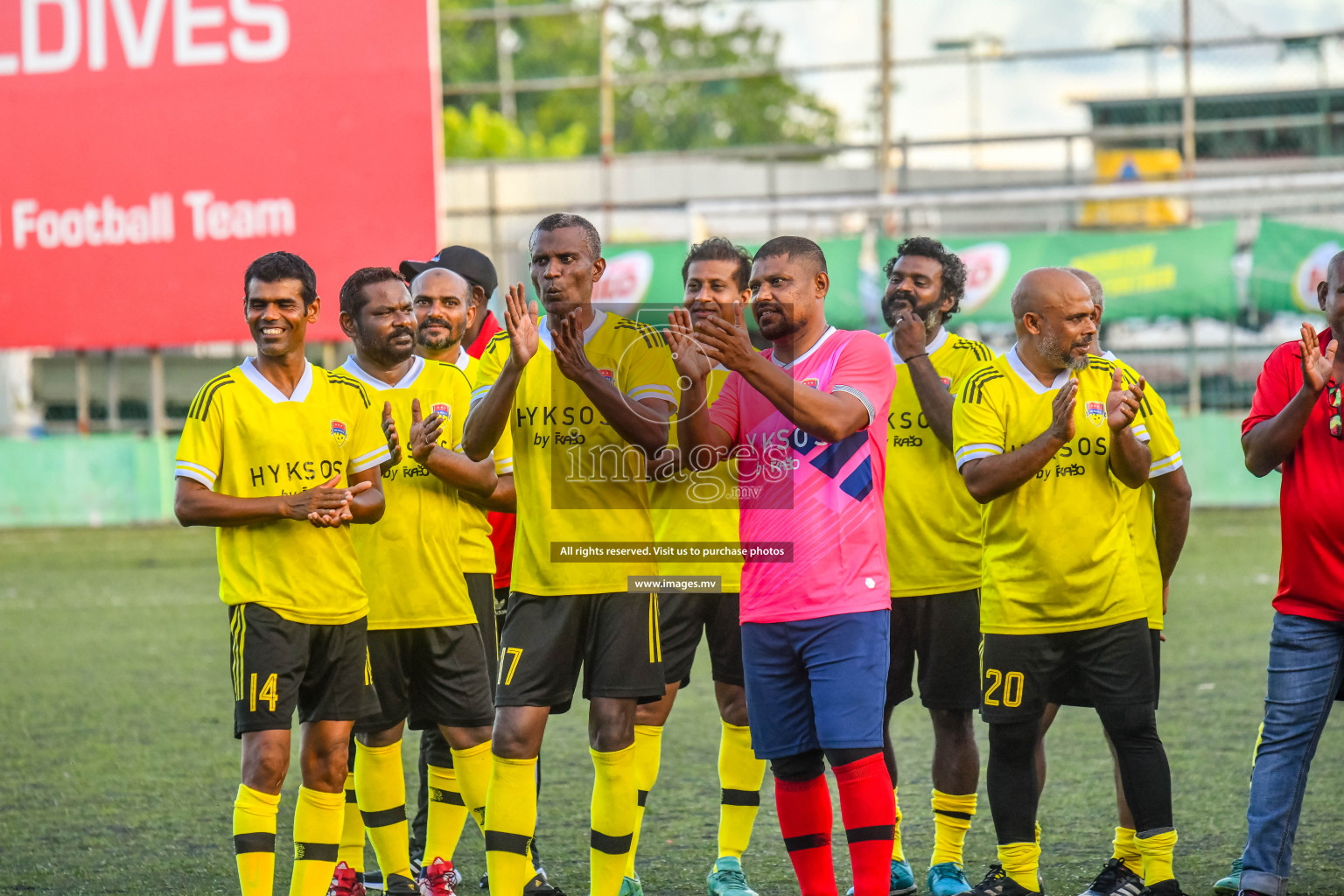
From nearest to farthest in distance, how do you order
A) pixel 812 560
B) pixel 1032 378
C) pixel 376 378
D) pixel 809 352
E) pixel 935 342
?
pixel 812 560 < pixel 809 352 < pixel 1032 378 < pixel 376 378 < pixel 935 342

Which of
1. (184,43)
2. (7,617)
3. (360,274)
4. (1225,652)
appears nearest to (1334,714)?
(1225,652)

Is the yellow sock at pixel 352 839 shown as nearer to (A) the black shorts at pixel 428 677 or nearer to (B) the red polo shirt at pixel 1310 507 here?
(A) the black shorts at pixel 428 677

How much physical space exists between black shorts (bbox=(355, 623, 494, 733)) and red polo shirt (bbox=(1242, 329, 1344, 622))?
2.78 meters

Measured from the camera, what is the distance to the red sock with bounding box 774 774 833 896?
4488 millimetres

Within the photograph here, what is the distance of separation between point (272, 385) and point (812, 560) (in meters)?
1.85

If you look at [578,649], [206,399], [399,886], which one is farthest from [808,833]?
[206,399]

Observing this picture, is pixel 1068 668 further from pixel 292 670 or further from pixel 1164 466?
pixel 292 670

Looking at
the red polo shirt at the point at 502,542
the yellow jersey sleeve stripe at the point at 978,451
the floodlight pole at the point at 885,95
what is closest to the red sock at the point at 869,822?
the yellow jersey sleeve stripe at the point at 978,451

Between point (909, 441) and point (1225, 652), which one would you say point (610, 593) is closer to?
point (909, 441)

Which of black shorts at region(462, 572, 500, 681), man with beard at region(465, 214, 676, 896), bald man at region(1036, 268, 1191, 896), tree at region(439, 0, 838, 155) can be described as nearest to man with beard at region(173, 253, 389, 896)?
man with beard at region(465, 214, 676, 896)

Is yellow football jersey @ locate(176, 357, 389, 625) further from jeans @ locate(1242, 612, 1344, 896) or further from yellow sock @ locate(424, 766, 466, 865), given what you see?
jeans @ locate(1242, 612, 1344, 896)

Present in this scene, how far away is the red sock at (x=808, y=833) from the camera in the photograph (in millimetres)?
4488

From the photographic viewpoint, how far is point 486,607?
5672mm

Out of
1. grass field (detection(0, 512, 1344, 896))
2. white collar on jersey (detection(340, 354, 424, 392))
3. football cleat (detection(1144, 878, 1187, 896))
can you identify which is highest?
white collar on jersey (detection(340, 354, 424, 392))
